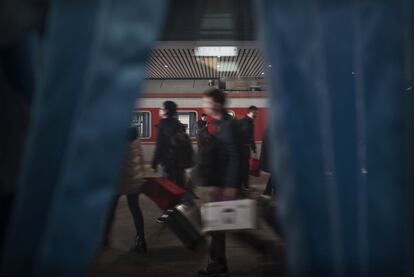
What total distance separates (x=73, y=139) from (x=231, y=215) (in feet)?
6.55

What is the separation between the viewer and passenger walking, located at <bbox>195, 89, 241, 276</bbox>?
136 inches

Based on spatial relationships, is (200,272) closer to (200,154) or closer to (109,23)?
(200,154)

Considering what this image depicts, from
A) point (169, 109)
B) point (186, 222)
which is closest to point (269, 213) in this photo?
point (186, 222)

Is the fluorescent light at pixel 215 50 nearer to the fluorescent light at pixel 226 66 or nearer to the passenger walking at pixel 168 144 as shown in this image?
the fluorescent light at pixel 226 66

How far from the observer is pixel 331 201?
1099 millimetres

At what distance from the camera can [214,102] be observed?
3797 millimetres

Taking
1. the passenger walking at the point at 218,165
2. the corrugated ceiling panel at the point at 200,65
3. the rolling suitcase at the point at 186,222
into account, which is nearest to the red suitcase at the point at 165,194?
the rolling suitcase at the point at 186,222

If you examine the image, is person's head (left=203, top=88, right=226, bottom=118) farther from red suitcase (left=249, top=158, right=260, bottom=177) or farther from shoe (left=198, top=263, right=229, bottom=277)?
red suitcase (left=249, top=158, right=260, bottom=177)

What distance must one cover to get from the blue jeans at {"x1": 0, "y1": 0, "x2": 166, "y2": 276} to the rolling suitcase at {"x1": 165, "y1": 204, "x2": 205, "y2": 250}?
2610mm

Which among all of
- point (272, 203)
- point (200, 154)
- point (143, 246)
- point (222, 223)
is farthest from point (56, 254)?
point (143, 246)

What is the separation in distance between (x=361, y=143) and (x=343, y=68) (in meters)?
0.21

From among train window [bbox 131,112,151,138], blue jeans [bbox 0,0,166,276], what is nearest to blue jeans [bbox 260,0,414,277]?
blue jeans [bbox 0,0,166,276]

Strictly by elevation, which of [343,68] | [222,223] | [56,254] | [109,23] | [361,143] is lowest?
[222,223]

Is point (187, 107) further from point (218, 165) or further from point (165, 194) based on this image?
point (218, 165)
